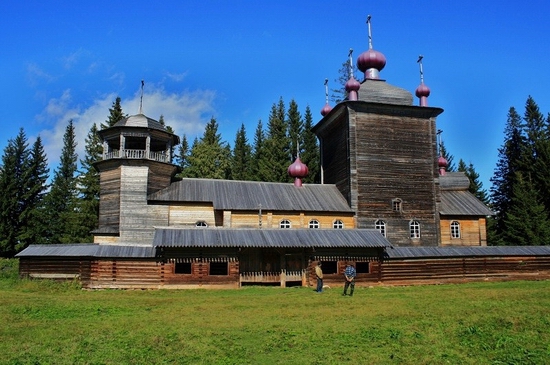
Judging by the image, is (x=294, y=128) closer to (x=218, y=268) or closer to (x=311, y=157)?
(x=311, y=157)

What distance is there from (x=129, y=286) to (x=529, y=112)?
47.9 metres

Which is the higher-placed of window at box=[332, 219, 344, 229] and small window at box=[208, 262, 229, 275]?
window at box=[332, 219, 344, 229]

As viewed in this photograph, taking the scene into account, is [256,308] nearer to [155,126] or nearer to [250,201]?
[250,201]

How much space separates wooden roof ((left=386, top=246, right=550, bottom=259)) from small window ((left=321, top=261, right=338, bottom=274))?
329 cm

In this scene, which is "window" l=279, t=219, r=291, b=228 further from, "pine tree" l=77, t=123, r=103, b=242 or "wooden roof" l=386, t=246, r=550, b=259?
"pine tree" l=77, t=123, r=103, b=242

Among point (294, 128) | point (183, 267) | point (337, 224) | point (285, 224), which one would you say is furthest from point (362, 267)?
point (294, 128)

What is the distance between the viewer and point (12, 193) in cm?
4862

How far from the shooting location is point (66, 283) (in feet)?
82.9

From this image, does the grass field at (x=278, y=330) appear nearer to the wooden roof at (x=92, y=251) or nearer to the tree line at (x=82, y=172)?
the wooden roof at (x=92, y=251)

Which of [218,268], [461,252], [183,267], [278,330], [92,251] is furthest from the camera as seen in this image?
[461,252]

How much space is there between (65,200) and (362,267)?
37.8 m

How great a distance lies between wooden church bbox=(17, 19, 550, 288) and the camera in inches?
1035

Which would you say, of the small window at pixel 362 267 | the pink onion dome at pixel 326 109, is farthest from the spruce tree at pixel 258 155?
the small window at pixel 362 267

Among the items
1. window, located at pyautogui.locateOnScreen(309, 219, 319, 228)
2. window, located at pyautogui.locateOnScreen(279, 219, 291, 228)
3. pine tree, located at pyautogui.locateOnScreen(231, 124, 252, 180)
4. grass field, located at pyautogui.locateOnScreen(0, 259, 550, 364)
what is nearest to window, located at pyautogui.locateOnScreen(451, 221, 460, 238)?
window, located at pyautogui.locateOnScreen(309, 219, 319, 228)
